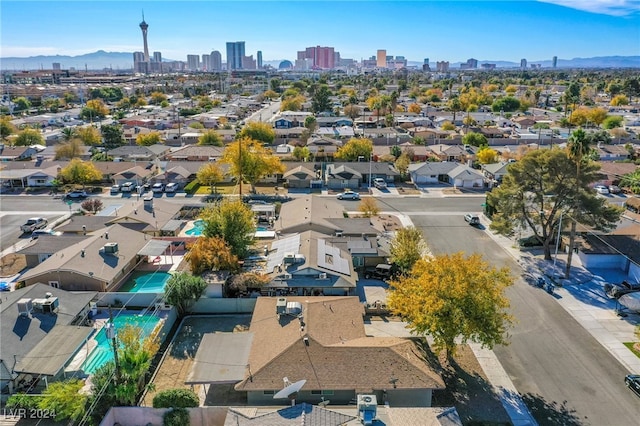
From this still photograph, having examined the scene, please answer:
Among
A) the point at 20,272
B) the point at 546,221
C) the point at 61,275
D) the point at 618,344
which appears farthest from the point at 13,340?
the point at 546,221

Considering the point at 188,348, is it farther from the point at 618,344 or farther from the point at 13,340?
the point at 618,344

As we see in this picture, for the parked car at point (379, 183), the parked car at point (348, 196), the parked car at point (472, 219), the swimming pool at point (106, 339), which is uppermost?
the parked car at point (379, 183)

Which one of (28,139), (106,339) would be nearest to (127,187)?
(106,339)

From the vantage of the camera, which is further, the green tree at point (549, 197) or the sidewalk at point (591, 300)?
the green tree at point (549, 197)

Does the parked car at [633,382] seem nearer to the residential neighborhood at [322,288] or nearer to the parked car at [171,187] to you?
the residential neighborhood at [322,288]

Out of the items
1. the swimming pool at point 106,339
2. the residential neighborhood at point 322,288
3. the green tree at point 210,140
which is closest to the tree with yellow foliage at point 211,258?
the residential neighborhood at point 322,288
